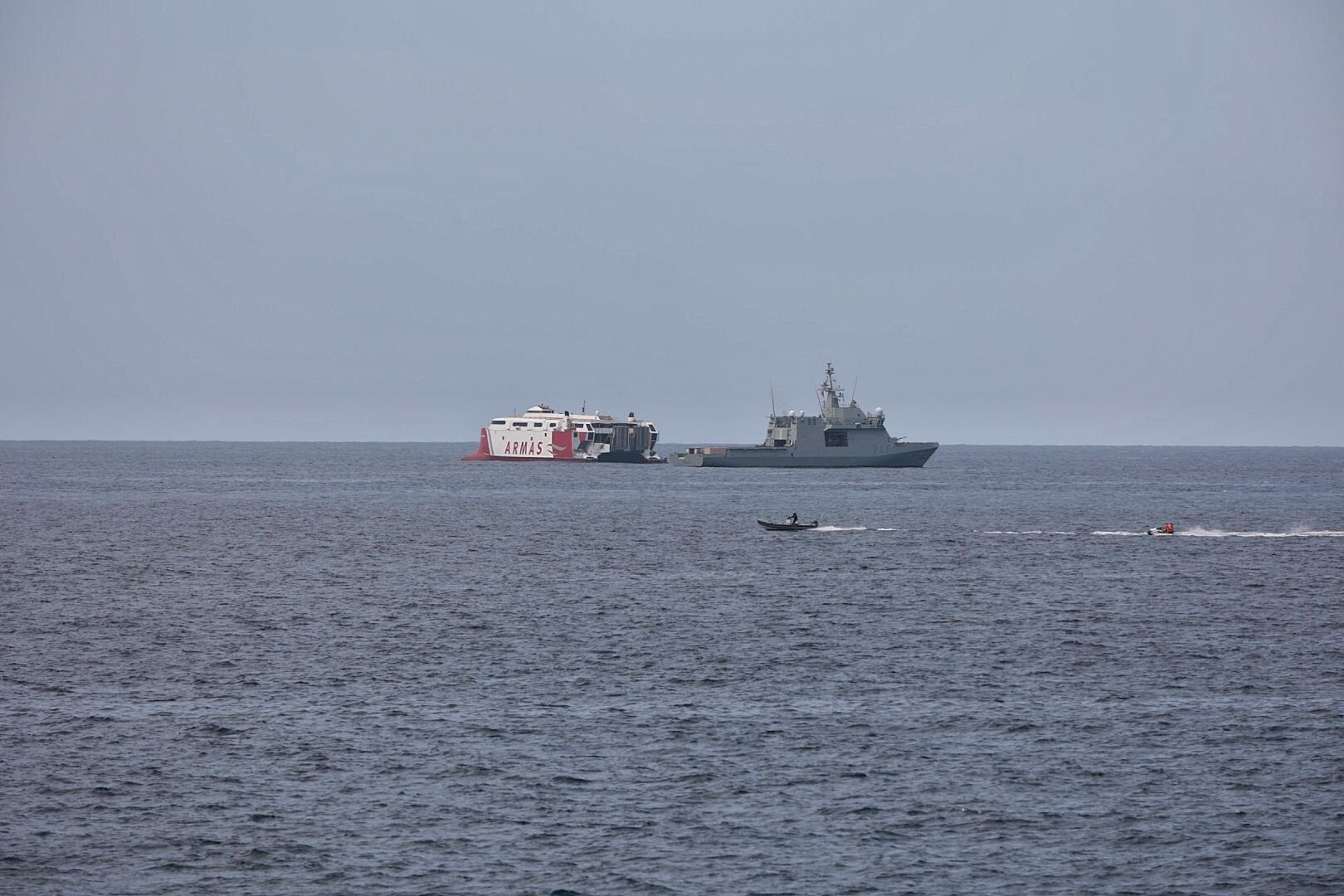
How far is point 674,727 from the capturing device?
38656 mm

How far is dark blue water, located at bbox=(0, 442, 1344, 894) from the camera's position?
28188 millimetres

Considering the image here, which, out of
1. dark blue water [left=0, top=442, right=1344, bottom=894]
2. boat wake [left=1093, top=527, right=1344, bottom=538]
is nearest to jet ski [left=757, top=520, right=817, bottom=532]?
dark blue water [left=0, top=442, right=1344, bottom=894]

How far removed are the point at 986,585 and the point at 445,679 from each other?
114ft

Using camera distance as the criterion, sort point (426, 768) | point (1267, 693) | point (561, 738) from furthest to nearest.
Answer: point (1267, 693) < point (561, 738) < point (426, 768)

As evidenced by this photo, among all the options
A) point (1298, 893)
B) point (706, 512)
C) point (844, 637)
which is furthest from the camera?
point (706, 512)

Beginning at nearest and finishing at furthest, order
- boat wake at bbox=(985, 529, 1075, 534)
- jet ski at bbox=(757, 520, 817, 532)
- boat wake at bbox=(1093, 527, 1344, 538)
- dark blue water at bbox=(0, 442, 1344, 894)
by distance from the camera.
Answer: dark blue water at bbox=(0, 442, 1344, 894), jet ski at bbox=(757, 520, 817, 532), boat wake at bbox=(1093, 527, 1344, 538), boat wake at bbox=(985, 529, 1075, 534)

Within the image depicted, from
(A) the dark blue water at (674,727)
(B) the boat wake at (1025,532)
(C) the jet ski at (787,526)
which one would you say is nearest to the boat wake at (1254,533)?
(B) the boat wake at (1025,532)

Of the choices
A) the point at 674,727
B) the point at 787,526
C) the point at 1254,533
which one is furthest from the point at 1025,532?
the point at 674,727

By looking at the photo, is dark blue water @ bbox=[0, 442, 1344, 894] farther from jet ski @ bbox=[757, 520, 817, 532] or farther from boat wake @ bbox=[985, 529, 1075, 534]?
boat wake @ bbox=[985, 529, 1075, 534]

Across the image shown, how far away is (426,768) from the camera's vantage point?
1356 inches

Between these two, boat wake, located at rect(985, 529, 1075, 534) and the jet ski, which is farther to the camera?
boat wake, located at rect(985, 529, 1075, 534)

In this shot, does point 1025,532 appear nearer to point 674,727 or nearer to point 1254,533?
point 1254,533

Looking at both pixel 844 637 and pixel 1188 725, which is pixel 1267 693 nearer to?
pixel 1188 725

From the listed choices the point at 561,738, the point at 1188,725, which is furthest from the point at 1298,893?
the point at 561,738
